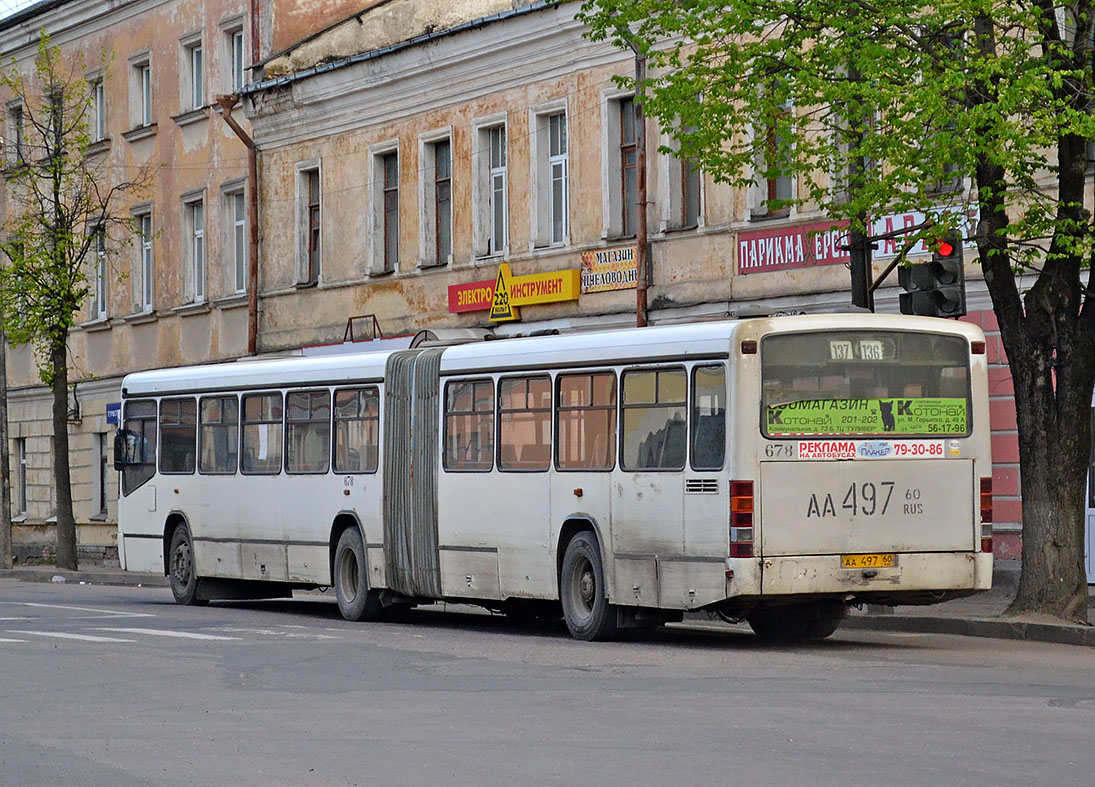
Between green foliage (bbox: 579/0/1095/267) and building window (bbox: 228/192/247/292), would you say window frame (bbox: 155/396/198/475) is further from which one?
building window (bbox: 228/192/247/292)

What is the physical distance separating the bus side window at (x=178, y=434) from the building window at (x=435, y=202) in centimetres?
974

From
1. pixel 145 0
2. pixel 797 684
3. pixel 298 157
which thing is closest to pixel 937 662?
pixel 797 684

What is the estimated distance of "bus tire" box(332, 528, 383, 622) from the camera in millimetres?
21672

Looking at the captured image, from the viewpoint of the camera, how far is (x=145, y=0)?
141 ft

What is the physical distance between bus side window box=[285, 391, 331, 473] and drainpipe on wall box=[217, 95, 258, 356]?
52.4 feet

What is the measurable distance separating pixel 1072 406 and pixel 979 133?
283 centimetres

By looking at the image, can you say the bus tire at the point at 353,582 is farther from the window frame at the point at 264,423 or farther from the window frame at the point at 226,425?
the window frame at the point at 226,425

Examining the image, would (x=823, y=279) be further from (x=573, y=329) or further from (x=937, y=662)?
(x=937, y=662)

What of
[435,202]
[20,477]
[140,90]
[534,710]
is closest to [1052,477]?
[534,710]

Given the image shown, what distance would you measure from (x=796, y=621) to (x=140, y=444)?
11140mm

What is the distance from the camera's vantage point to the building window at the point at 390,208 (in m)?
36.2

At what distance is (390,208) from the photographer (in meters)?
36.5

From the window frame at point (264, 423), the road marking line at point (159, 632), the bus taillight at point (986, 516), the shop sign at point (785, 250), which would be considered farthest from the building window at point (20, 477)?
the bus taillight at point (986, 516)

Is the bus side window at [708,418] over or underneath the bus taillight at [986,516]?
over
